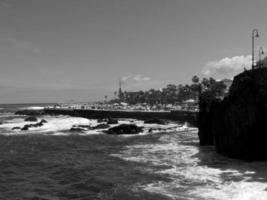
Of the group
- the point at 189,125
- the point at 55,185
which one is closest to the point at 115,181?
the point at 55,185

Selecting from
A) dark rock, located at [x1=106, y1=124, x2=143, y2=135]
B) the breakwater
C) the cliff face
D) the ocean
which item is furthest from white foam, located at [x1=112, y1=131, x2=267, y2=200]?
the breakwater

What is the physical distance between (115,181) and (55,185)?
423cm

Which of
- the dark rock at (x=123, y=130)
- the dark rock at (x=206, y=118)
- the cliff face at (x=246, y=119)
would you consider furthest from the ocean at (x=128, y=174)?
the dark rock at (x=123, y=130)

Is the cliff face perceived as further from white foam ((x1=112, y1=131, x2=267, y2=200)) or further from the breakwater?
the breakwater

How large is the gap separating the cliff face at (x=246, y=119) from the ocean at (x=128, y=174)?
1646 mm

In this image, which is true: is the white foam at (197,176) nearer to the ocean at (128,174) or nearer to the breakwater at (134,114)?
the ocean at (128,174)

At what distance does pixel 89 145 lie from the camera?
4669cm

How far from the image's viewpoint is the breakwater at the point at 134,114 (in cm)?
8455

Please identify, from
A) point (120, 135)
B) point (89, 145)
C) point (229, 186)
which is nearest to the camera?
point (229, 186)

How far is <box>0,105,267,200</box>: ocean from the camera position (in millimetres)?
21859

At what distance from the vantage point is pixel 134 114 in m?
103

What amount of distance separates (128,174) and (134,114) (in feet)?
249

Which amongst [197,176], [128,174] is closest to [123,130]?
[128,174]

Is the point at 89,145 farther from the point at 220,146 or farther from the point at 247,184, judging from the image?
the point at 247,184
